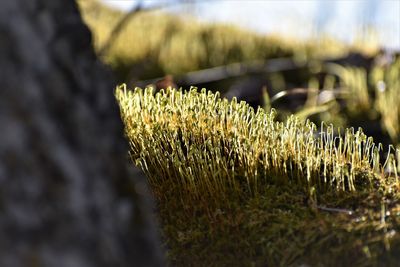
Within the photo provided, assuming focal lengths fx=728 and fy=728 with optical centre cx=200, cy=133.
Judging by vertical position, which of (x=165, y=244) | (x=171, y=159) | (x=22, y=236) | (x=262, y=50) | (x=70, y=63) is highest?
(x=70, y=63)

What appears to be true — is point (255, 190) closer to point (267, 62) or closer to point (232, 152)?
point (232, 152)

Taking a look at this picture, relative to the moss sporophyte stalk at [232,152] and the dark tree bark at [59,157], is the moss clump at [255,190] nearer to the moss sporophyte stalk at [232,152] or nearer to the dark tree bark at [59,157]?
the moss sporophyte stalk at [232,152]

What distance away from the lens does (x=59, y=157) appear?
1457mm

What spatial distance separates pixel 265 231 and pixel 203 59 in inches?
299

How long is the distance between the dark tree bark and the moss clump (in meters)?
0.73

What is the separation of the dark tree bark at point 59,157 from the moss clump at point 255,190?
727 mm

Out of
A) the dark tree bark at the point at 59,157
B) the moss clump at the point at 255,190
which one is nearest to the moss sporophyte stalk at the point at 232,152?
the moss clump at the point at 255,190

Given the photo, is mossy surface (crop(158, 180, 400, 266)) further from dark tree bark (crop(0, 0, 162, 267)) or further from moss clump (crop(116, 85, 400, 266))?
dark tree bark (crop(0, 0, 162, 267))

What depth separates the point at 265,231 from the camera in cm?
231

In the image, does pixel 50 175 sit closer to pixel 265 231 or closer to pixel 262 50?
pixel 265 231

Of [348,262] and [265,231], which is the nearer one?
[348,262]

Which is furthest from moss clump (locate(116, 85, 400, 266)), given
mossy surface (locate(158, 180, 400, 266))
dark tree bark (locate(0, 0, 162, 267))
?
dark tree bark (locate(0, 0, 162, 267))

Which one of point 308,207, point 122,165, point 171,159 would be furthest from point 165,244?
point 122,165

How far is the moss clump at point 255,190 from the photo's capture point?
7.30 feet
